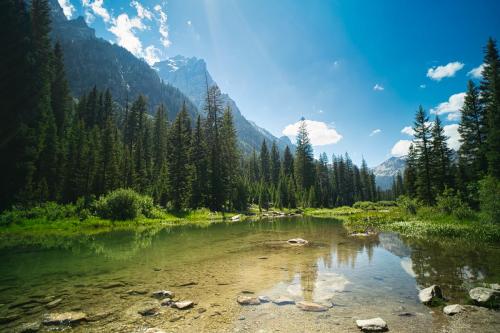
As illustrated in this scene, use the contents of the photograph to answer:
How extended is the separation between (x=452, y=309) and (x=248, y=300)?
5251 millimetres

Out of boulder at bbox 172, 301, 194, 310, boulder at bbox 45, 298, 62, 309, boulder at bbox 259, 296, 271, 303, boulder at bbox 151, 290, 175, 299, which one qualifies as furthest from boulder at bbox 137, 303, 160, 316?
boulder at bbox 259, 296, 271, 303

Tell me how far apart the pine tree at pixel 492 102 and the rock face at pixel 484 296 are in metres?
31.6

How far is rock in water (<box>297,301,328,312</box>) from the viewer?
6.99 metres

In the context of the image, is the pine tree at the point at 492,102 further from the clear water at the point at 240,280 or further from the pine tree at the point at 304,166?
the pine tree at the point at 304,166

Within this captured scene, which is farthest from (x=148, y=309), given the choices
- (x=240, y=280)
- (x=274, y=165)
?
(x=274, y=165)

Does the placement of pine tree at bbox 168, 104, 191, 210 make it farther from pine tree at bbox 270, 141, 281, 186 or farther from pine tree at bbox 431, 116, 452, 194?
pine tree at bbox 270, 141, 281, 186

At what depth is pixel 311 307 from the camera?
7.12 meters

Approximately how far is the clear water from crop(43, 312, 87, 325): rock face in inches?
10.0

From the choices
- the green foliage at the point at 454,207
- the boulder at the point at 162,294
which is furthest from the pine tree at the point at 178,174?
the boulder at the point at 162,294

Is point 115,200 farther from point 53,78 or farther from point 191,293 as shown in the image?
point 53,78

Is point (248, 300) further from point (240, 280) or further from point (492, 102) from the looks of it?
point (492, 102)

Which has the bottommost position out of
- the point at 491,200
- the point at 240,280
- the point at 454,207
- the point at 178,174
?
the point at 240,280

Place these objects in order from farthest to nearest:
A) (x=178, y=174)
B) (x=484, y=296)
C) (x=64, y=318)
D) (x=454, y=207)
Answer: (x=178, y=174) < (x=454, y=207) < (x=484, y=296) < (x=64, y=318)

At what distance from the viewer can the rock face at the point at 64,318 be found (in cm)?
633
